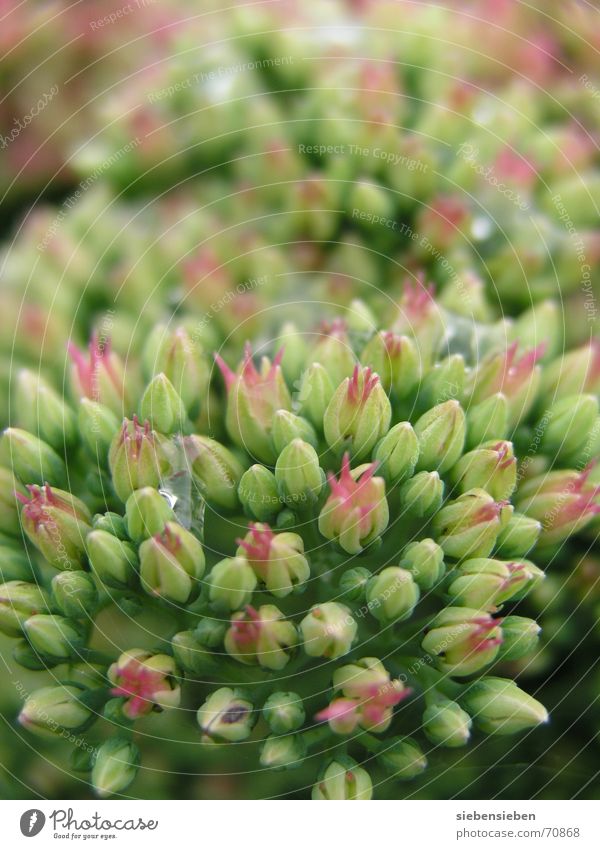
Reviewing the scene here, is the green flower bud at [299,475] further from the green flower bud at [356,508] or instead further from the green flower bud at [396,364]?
the green flower bud at [396,364]

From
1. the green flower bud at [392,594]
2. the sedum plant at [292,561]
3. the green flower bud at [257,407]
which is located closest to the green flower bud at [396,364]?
the sedum plant at [292,561]

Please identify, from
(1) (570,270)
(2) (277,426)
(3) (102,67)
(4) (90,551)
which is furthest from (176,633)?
(3) (102,67)

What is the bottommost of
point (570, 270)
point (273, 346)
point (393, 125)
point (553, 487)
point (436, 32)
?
point (553, 487)

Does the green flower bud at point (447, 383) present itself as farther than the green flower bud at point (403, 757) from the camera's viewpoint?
Yes

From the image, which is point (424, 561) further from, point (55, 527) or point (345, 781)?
point (55, 527)

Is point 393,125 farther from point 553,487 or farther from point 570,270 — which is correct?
point 553,487
